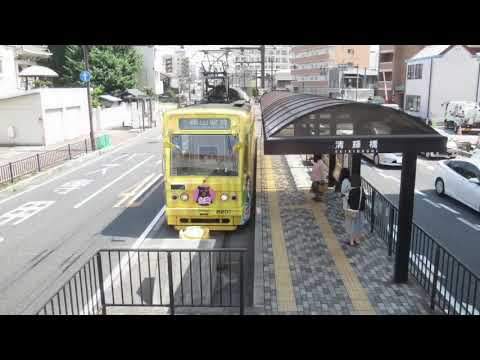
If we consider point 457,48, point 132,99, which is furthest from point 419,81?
point 132,99

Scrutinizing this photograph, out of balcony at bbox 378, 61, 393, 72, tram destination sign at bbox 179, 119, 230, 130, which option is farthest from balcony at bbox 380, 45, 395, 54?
tram destination sign at bbox 179, 119, 230, 130

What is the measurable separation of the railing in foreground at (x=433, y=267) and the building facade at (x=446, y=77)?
3579 centimetres

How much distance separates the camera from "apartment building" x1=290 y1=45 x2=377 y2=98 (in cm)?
6962

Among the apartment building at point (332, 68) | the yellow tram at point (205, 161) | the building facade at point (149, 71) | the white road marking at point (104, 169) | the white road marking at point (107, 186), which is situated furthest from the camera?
the apartment building at point (332, 68)

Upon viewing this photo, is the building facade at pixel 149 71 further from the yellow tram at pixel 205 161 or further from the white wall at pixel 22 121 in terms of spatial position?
the yellow tram at pixel 205 161

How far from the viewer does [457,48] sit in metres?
42.4

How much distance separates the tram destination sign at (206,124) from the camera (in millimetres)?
11375

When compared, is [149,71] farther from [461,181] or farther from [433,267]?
[433,267]

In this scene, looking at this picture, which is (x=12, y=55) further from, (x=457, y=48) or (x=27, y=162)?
(x=457, y=48)

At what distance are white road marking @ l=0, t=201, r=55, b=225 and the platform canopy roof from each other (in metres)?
9.72

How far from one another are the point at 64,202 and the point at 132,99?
32720 millimetres

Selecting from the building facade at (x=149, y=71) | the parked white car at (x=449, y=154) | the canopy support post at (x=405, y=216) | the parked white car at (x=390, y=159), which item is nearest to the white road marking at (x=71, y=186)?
the canopy support post at (x=405, y=216)

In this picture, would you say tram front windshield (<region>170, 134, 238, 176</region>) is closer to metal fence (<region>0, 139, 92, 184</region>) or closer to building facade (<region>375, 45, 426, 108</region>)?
metal fence (<region>0, 139, 92, 184</region>)

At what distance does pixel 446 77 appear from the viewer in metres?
43.4
